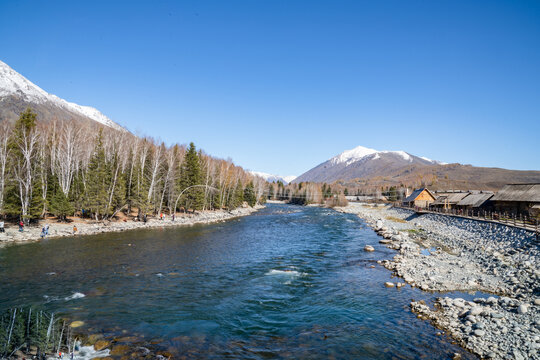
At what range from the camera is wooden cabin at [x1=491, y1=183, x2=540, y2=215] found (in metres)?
37.0

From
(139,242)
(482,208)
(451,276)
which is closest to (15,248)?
(139,242)

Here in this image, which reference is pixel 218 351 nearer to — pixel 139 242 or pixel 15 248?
pixel 139 242

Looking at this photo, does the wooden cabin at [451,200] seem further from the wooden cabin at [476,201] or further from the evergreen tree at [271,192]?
the evergreen tree at [271,192]

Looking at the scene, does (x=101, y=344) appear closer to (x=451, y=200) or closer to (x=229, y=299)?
(x=229, y=299)

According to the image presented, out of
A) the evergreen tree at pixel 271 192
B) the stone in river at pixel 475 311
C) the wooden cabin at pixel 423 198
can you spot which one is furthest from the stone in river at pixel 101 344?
the evergreen tree at pixel 271 192

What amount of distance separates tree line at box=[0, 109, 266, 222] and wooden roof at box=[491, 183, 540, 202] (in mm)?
53265

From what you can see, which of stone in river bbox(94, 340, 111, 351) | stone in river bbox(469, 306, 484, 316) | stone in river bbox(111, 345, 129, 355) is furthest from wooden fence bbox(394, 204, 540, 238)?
stone in river bbox(94, 340, 111, 351)

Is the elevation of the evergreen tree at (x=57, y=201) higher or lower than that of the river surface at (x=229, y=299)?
higher

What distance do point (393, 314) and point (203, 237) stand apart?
26955mm

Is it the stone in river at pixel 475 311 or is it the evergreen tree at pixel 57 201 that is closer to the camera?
the stone in river at pixel 475 311

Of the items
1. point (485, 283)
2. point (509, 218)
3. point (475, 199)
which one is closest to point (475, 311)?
point (485, 283)

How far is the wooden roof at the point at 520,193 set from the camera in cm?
3747

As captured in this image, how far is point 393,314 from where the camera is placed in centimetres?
1348

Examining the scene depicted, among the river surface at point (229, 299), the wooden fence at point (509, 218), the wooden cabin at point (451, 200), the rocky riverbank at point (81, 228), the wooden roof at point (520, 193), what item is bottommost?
the river surface at point (229, 299)
